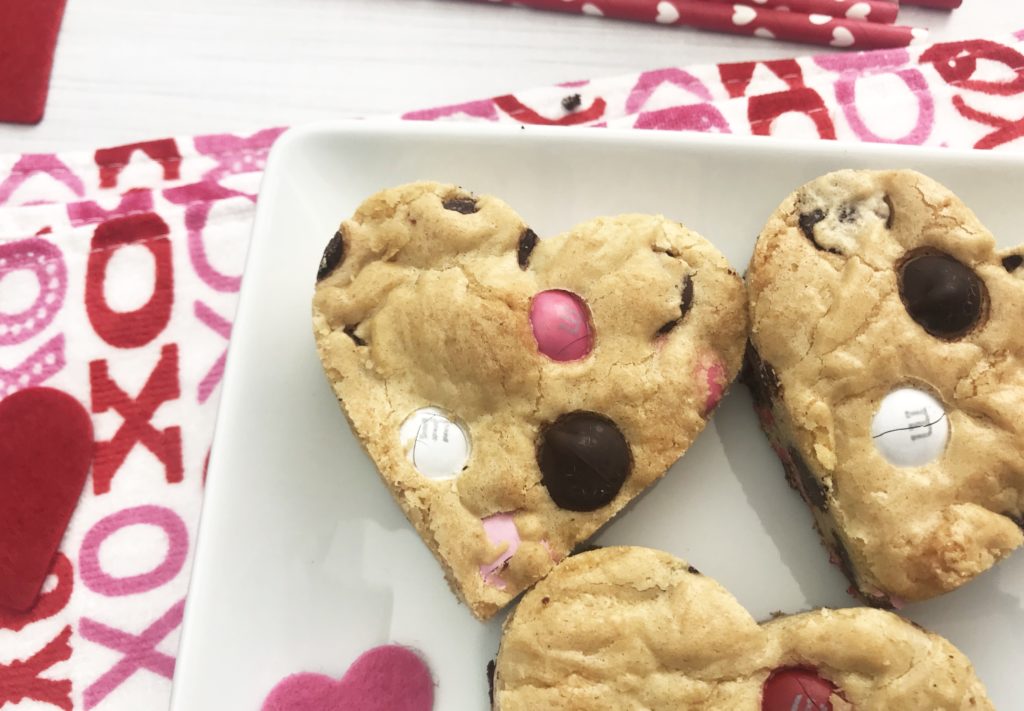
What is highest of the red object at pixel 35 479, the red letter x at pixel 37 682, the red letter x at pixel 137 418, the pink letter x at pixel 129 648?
the red letter x at pixel 137 418

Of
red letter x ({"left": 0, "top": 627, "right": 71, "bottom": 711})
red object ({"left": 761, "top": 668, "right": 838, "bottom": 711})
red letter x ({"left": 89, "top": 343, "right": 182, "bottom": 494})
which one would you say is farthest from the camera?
red letter x ({"left": 89, "top": 343, "right": 182, "bottom": 494})

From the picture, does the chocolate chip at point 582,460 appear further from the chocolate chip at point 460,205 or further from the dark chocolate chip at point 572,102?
the dark chocolate chip at point 572,102

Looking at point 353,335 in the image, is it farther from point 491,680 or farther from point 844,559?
point 844,559

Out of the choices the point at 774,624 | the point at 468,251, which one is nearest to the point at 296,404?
the point at 468,251

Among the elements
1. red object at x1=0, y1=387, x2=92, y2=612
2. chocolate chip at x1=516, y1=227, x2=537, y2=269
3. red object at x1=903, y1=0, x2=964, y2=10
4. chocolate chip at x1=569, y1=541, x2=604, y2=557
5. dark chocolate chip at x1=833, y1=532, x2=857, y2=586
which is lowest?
red object at x1=0, y1=387, x2=92, y2=612

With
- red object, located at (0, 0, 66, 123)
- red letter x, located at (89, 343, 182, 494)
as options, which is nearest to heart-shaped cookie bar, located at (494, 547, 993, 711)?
red letter x, located at (89, 343, 182, 494)

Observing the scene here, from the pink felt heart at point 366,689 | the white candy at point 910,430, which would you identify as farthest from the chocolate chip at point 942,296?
the pink felt heart at point 366,689

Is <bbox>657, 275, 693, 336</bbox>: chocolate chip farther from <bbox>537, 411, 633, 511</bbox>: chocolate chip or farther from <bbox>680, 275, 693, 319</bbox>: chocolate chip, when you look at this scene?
<bbox>537, 411, 633, 511</bbox>: chocolate chip
